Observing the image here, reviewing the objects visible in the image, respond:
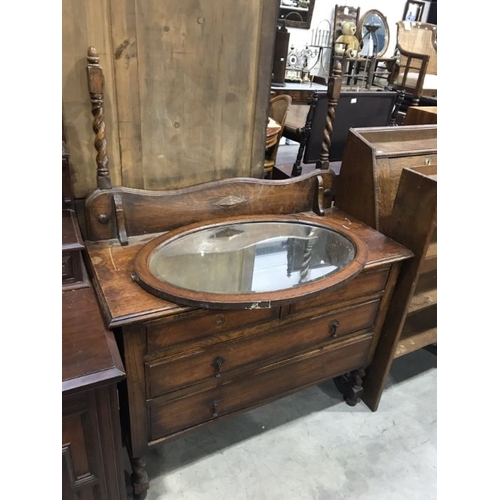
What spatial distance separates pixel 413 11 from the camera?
5.82 meters

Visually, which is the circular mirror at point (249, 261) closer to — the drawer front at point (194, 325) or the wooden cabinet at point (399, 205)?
the drawer front at point (194, 325)

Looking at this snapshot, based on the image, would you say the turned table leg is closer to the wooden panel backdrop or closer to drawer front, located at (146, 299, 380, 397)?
drawer front, located at (146, 299, 380, 397)

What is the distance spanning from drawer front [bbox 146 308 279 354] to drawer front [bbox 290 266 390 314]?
0.18m

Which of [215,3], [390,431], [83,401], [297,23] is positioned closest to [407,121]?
[215,3]

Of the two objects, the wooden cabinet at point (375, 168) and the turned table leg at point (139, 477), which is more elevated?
the wooden cabinet at point (375, 168)

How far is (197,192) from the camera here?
4.67 feet

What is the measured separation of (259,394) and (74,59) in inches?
46.7

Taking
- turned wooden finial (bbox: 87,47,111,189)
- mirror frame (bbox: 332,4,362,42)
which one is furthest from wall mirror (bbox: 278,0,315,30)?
turned wooden finial (bbox: 87,47,111,189)

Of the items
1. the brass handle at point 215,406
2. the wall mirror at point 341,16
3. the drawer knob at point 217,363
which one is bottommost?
the brass handle at point 215,406

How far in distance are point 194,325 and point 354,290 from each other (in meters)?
0.60

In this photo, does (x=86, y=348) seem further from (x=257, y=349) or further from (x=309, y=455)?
(x=309, y=455)

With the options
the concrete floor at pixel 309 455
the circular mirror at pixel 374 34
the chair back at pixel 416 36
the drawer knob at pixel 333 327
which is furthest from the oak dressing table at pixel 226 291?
the circular mirror at pixel 374 34

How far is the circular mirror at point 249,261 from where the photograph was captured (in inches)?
42.9

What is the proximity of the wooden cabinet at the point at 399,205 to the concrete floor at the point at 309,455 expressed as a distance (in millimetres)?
152
